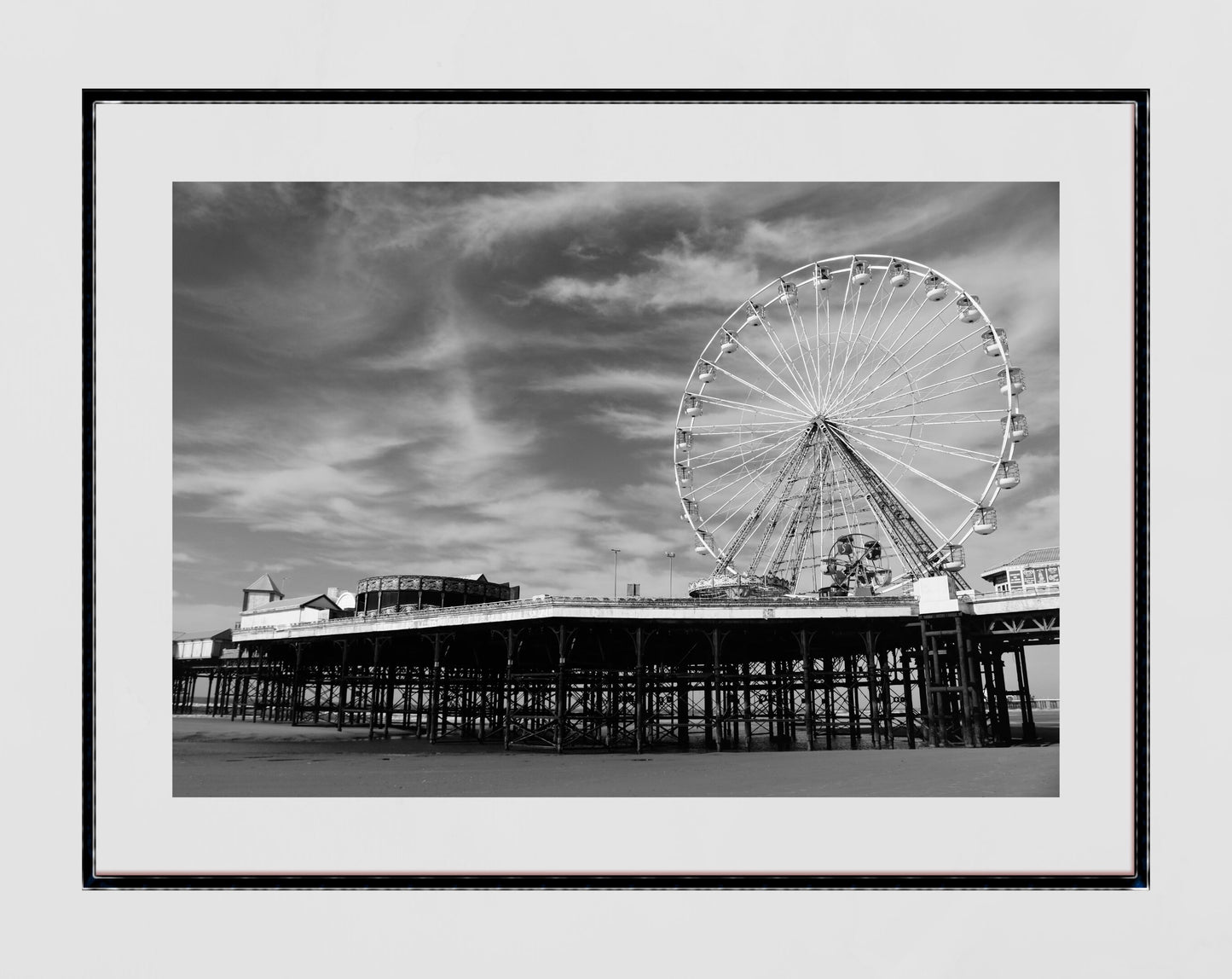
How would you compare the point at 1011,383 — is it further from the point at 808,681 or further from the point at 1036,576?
the point at 808,681

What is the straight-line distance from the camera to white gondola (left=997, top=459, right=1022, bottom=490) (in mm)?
27078

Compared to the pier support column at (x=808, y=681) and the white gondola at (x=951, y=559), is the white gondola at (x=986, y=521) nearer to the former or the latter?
the white gondola at (x=951, y=559)

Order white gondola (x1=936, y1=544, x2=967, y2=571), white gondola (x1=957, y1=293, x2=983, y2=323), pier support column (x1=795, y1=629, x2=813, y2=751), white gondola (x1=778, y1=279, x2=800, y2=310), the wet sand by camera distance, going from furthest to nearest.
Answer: white gondola (x1=936, y1=544, x2=967, y2=571)
pier support column (x1=795, y1=629, x2=813, y2=751)
white gondola (x1=957, y1=293, x2=983, y2=323)
white gondola (x1=778, y1=279, x2=800, y2=310)
the wet sand

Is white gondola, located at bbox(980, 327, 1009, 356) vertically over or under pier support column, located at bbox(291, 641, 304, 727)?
over

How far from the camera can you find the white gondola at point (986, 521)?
28.3 meters

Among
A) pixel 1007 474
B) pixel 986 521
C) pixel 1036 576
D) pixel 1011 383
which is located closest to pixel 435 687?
pixel 986 521

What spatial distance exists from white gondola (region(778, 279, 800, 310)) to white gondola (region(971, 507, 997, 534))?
30.5 ft

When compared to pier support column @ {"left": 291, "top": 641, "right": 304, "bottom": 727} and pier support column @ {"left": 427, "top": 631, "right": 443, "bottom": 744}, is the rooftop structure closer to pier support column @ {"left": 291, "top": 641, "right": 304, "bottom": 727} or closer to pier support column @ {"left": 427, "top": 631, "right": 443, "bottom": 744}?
pier support column @ {"left": 427, "top": 631, "right": 443, "bottom": 744}

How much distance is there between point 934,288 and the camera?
2566cm

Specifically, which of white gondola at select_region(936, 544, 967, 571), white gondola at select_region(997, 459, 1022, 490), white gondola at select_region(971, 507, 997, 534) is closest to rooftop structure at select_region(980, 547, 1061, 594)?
white gondola at select_region(971, 507, 997, 534)
